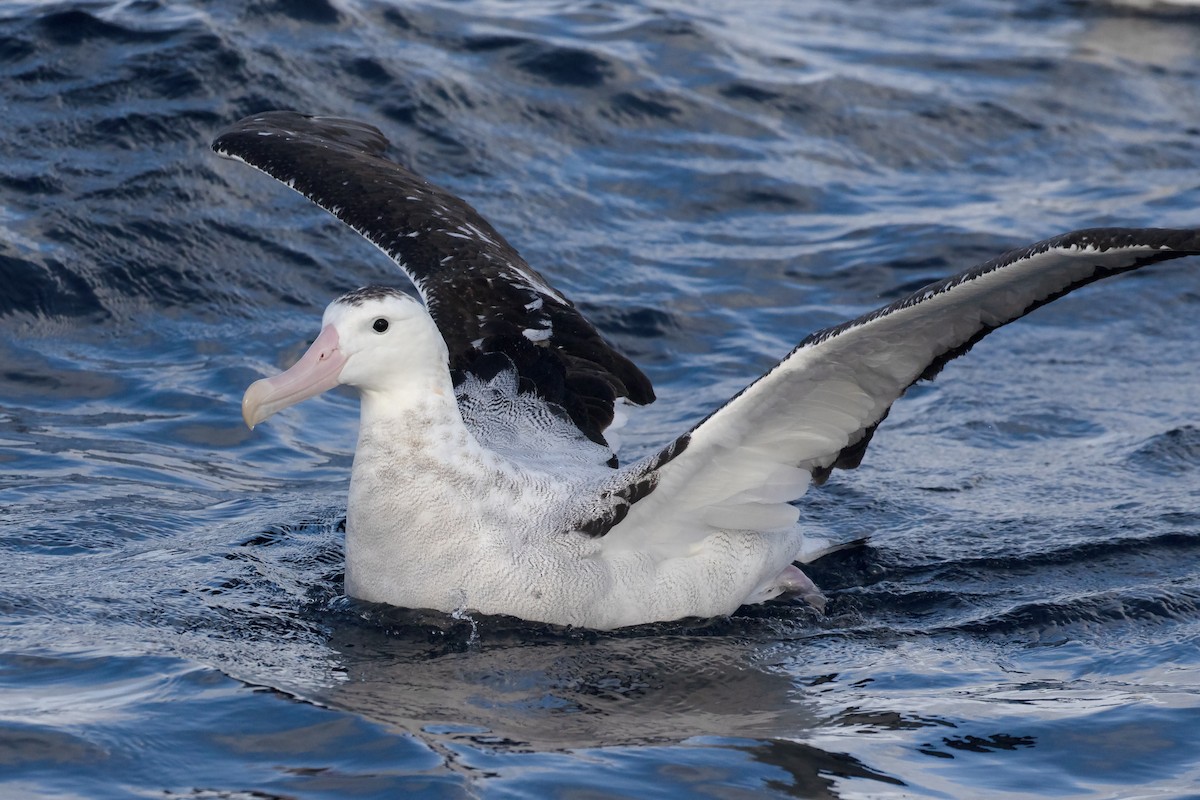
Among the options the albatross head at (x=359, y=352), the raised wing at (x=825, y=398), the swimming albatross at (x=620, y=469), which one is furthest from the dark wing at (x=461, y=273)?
the albatross head at (x=359, y=352)

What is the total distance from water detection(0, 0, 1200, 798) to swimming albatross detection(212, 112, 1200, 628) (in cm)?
18

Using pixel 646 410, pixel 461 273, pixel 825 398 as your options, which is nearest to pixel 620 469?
pixel 825 398

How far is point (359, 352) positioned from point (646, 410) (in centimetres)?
436

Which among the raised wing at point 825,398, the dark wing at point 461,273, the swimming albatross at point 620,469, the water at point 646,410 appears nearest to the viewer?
the water at point 646,410

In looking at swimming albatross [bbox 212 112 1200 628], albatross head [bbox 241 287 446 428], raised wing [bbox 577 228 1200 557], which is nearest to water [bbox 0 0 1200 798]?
swimming albatross [bbox 212 112 1200 628]

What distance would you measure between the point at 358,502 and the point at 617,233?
270 inches

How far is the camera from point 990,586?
7457 mm

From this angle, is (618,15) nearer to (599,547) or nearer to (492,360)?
(492,360)

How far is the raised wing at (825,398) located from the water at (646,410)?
1.51ft

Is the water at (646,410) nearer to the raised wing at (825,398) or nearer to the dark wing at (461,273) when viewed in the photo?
the raised wing at (825,398)

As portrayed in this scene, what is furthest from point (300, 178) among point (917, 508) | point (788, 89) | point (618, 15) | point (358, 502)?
point (618, 15)

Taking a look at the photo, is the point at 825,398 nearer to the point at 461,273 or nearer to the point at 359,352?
the point at 359,352

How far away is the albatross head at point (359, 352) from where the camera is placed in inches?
247

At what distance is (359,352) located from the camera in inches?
249
